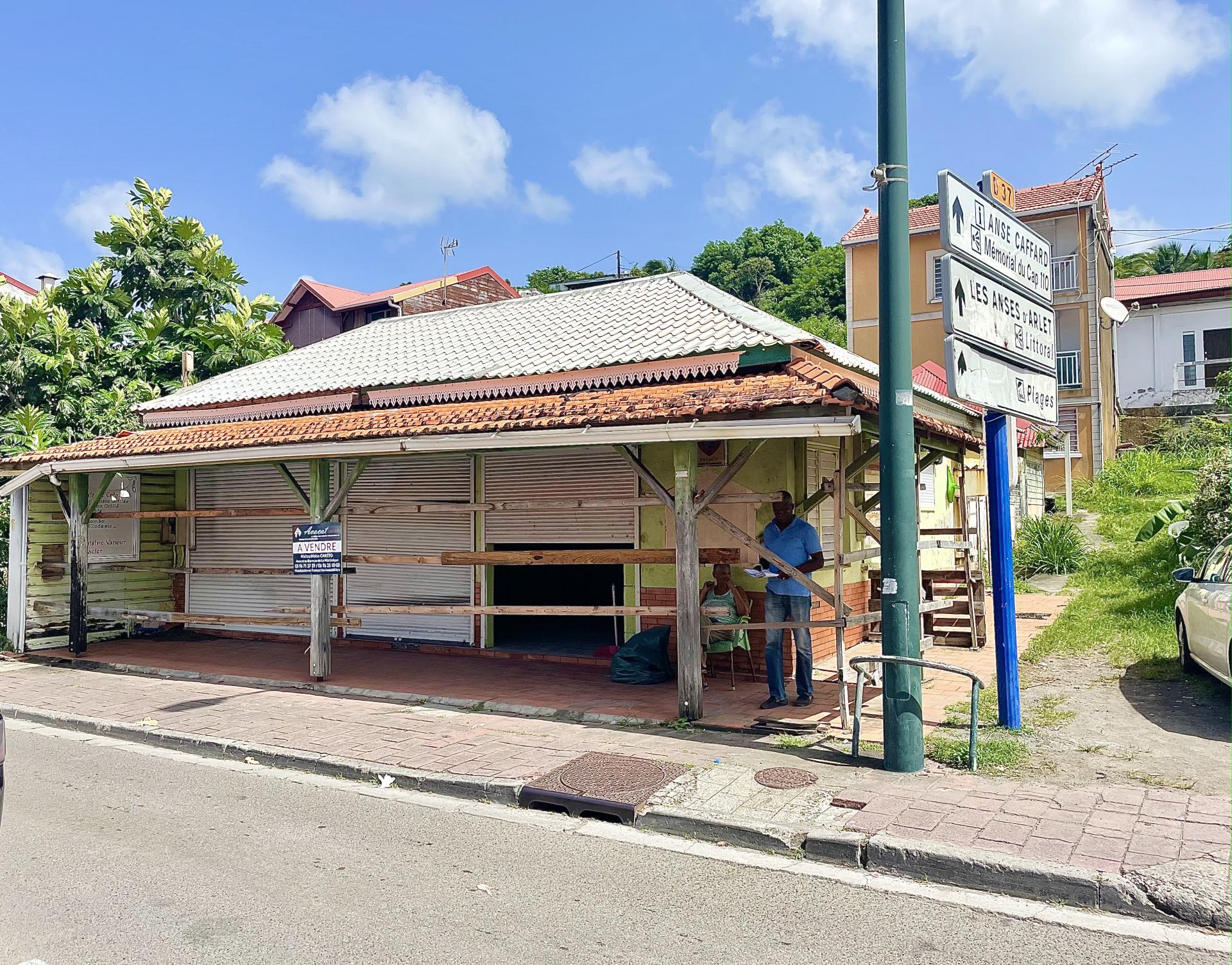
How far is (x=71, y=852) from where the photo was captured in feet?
17.4

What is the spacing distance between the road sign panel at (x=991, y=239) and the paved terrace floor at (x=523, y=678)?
12.1ft

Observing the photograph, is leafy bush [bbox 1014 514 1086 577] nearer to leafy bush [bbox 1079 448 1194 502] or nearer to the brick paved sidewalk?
leafy bush [bbox 1079 448 1194 502]

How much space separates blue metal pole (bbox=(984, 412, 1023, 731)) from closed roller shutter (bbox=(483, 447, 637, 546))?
4.26m

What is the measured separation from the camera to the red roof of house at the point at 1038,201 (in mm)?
28531

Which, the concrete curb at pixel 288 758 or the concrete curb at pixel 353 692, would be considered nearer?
the concrete curb at pixel 288 758

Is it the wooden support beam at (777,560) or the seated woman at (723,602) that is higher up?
the wooden support beam at (777,560)

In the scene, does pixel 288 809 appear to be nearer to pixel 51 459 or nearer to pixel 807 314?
pixel 51 459

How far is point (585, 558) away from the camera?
946 centimetres

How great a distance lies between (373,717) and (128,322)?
16.4m

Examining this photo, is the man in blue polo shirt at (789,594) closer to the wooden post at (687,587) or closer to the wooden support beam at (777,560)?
the wooden support beam at (777,560)

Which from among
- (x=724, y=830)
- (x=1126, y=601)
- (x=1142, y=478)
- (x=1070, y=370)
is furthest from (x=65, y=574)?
(x=1070, y=370)

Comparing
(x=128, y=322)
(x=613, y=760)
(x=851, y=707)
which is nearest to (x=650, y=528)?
(x=851, y=707)

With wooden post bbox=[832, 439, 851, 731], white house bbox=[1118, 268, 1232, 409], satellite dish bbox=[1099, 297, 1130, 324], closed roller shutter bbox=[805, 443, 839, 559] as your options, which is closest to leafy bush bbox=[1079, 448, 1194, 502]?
satellite dish bbox=[1099, 297, 1130, 324]

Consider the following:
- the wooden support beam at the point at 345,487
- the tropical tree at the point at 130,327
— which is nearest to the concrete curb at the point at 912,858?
the wooden support beam at the point at 345,487
